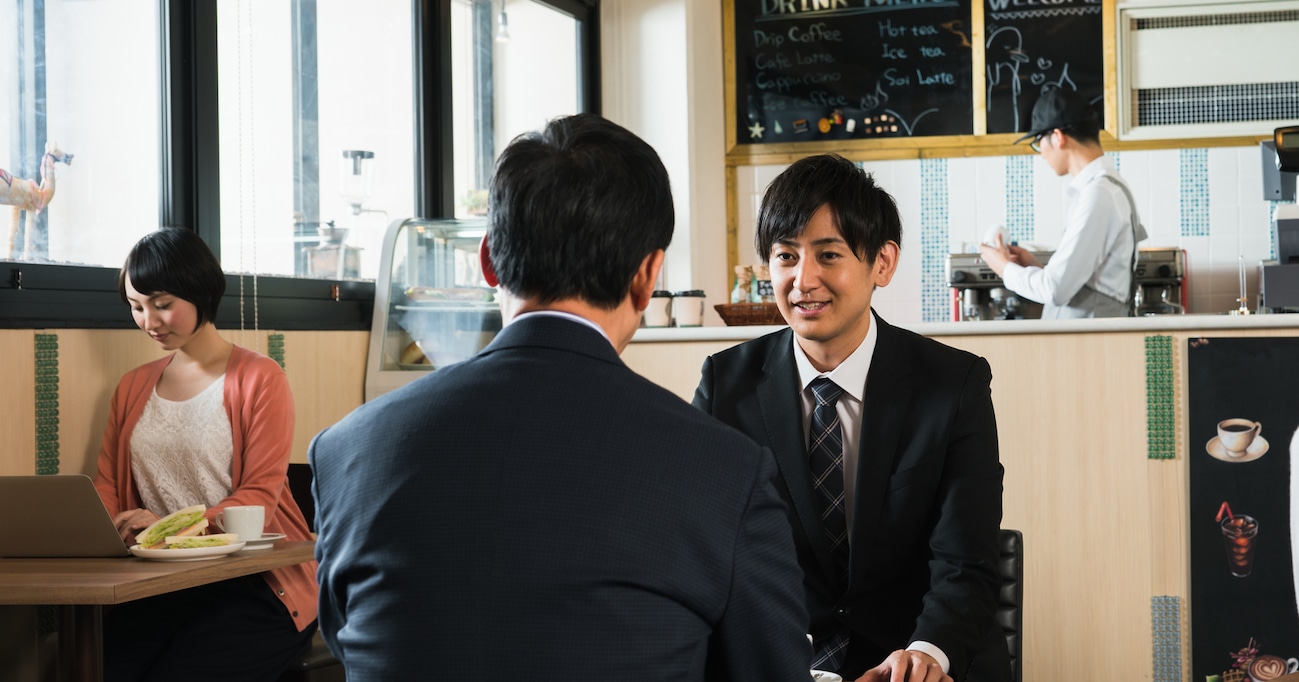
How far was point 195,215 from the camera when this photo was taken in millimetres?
3211

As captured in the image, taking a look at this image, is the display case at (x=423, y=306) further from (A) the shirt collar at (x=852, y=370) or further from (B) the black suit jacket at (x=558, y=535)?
(B) the black suit jacket at (x=558, y=535)

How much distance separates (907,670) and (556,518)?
25.7 inches

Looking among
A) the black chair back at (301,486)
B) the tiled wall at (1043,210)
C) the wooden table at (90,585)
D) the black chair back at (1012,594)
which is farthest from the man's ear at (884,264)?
the tiled wall at (1043,210)

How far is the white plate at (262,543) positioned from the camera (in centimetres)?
226

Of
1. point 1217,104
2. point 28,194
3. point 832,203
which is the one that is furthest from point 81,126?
point 1217,104

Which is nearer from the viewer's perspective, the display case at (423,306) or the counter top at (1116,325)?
the counter top at (1116,325)

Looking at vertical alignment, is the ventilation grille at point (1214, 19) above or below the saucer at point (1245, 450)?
above

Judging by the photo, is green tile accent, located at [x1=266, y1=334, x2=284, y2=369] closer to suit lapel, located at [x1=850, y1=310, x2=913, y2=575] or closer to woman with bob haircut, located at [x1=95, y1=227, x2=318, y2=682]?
woman with bob haircut, located at [x1=95, y1=227, x2=318, y2=682]

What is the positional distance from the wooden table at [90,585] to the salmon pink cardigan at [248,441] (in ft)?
1.58

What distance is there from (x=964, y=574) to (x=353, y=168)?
2.86m

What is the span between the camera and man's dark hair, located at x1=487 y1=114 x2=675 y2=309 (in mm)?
1008


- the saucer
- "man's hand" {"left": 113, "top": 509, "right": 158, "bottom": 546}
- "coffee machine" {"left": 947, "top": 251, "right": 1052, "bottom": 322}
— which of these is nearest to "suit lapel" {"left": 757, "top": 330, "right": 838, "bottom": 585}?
"man's hand" {"left": 113, "top": 509, "right": 158, "bottom": 546}

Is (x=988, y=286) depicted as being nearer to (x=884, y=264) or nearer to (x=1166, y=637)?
(x=1166, y=637)

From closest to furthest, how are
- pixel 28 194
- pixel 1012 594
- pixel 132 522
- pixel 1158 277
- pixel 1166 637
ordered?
pixel 1012 594
pixel 132 522
pixel 28 194
pixel 1166 637
pixel 1158 277
